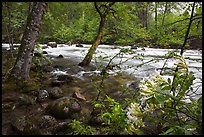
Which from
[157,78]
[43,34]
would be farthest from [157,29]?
[43,34]

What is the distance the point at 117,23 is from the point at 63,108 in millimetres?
5839

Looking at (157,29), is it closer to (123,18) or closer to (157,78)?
(157,78)

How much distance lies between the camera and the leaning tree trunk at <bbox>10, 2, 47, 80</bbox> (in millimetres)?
6039

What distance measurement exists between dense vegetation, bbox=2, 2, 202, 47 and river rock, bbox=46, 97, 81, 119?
5.24ft

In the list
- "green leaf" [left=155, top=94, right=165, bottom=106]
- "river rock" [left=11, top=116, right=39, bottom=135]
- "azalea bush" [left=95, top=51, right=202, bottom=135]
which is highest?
"green leaf" [left=155, top=94, right=165, bottom=106]

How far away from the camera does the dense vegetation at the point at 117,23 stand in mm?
3301

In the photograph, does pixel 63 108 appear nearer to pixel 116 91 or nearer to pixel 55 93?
pixel 55 93

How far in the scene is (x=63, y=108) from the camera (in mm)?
4398

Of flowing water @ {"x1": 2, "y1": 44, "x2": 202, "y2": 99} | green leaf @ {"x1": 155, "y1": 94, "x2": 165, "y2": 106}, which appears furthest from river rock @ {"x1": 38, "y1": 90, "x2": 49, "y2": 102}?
green leaf @ {"x1": 155, "y1": 94, "x2": 165, "y2": 106}

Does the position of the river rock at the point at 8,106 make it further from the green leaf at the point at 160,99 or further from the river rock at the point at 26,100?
the green leaf at the point at 160,99

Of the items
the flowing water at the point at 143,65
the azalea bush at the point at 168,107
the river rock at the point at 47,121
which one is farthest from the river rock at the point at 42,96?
the azalea bush at the point at 168,107

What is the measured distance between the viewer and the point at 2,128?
3928mm

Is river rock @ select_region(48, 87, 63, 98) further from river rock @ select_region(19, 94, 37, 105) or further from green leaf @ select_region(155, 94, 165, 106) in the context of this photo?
green leaf @ select_region(155, 94, 165, 106)

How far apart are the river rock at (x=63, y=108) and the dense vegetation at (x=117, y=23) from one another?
160 centimetres
